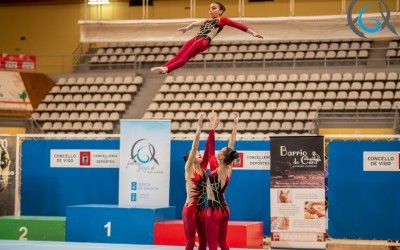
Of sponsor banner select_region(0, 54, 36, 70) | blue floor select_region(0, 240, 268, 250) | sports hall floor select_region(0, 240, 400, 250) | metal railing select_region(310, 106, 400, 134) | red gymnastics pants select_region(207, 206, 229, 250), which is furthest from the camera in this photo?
sponsor banner select_region(0, 54, 36, 70)

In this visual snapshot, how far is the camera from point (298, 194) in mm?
12852

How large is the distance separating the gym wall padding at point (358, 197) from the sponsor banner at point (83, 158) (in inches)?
166

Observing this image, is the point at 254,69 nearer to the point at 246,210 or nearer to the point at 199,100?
the point at 199,100

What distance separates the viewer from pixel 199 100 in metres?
23.4

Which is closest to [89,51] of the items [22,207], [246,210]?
[22,207]

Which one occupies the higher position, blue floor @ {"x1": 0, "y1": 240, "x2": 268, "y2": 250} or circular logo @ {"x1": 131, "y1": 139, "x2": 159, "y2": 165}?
circular logo @ {"x1": 131, "y1": 139, "x2": 159, "y2": 165}

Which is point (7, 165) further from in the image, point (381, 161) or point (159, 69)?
point (381, 161)

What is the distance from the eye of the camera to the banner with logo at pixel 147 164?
44.8 feet

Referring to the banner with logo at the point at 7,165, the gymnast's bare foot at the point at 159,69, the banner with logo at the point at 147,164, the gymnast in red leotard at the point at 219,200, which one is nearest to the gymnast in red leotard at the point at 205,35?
the gymnast's bare foot at the point at 159,69

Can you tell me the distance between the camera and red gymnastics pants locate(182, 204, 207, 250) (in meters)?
10.4

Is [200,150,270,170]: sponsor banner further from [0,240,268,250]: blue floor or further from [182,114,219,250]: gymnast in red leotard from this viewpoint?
[182,114,219,250]: gymnast in red leotard

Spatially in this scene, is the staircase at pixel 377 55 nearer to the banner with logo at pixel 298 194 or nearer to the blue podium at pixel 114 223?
the banner with logo at pixel 298 194

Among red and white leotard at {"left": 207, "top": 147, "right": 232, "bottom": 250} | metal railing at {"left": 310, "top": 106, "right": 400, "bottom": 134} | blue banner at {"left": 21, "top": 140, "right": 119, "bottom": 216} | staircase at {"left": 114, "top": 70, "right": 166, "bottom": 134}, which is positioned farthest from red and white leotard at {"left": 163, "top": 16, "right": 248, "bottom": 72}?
staircase at {"left": 114, "top": 70, "right": 166, "bottom": 134}

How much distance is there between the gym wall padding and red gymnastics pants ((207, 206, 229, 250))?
3947 millimetres
